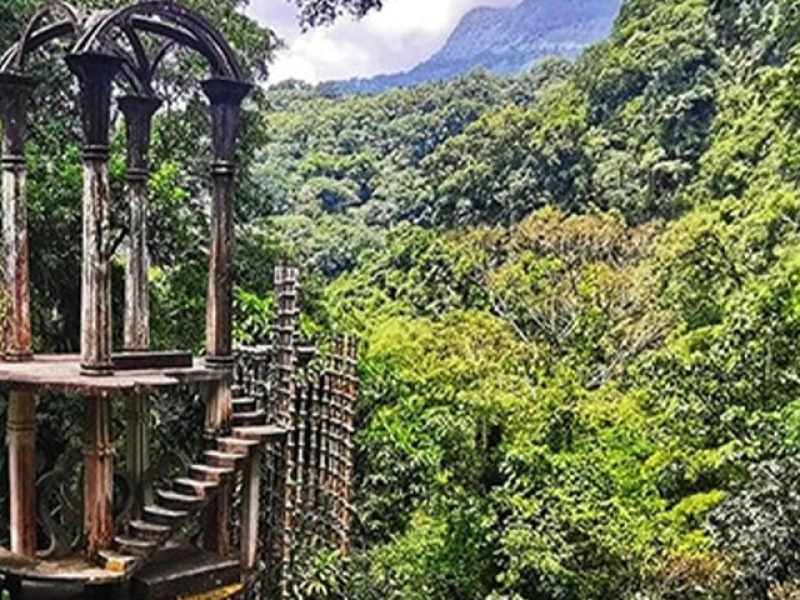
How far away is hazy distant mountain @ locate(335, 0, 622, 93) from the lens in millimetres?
72562

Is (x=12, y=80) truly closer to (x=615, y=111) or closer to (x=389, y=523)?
(x=389, y=523)

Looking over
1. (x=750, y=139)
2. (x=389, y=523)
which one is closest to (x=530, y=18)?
(x=750, y=139)

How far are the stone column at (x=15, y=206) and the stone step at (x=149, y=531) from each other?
759mm

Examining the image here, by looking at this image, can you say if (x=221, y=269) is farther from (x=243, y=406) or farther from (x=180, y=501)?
(x=180, y=501)

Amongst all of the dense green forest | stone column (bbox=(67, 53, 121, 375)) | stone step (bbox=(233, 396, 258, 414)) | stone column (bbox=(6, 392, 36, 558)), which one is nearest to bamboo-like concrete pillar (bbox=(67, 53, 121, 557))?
stone column (bbox=(67, 53, 121, 375))

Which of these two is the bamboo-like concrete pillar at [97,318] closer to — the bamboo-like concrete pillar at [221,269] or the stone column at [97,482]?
the stone column at [97,482]

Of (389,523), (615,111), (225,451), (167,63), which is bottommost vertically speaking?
(389,523)

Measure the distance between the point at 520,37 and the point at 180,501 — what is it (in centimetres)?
8873

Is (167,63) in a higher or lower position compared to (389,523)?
higher

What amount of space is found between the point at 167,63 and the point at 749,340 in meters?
6.35

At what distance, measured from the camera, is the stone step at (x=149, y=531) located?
2.74 m

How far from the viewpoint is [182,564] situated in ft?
9.46

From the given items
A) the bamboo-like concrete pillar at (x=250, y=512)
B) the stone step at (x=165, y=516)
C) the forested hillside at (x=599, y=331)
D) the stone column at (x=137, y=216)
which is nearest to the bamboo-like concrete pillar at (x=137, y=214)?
the stone column at (x=137, y=216)

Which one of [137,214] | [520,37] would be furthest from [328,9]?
[520,37]
